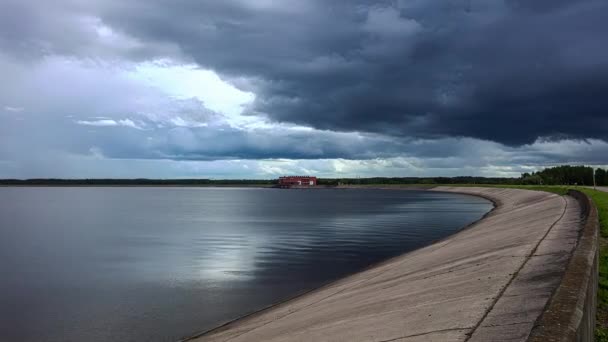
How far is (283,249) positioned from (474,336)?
2838 cm

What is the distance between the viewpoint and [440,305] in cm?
1077

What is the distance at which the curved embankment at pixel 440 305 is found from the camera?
8.53 meters

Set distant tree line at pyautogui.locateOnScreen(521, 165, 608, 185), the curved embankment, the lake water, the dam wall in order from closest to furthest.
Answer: the dam wall < the curved embankment < the lake water < distant tree line at pyautogui.locateOnScreen(521, 165, 608, 185)

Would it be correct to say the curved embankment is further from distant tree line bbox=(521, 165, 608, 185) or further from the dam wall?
distant tree line bbox=(521, 165, 608, 185)

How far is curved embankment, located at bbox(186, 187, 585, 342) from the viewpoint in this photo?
336 inches

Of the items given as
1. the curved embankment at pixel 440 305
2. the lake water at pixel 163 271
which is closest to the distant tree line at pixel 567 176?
the lake water at pixel 163 271

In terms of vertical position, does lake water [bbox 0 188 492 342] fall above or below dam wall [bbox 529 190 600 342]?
below

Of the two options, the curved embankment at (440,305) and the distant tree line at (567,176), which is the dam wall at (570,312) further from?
the distant tree line at (567,176)

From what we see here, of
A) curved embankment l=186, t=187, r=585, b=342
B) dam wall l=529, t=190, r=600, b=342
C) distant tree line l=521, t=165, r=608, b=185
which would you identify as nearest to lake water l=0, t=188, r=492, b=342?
curved embankment l=186, t=187, r=585, b=342

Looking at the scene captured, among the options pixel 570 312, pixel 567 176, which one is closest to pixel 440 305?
pixel 570 312

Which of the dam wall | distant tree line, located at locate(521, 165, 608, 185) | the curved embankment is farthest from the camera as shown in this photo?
distant tree line, located at locate(521, 165, 608, 185)

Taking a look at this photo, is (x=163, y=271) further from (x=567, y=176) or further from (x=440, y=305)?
(x=567, y=176)

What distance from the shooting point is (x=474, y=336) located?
7.84m

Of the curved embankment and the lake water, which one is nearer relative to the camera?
the curved embankment
